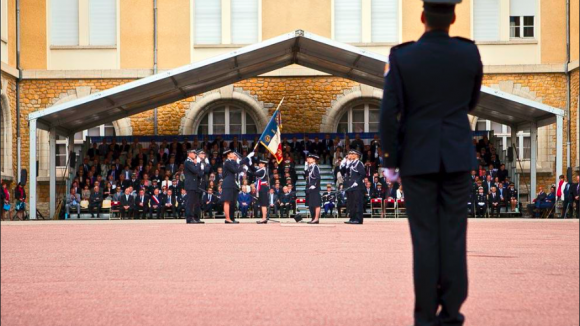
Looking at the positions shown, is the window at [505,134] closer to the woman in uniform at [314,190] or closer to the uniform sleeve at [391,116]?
the woman in uniform at [314,190]

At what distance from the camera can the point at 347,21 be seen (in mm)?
40750

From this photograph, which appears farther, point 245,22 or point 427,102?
point 245,22

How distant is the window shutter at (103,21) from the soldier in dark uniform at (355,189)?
1813 centimetres

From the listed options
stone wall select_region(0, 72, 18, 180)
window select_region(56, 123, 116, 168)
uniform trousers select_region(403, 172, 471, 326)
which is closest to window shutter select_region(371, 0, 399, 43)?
window select_region(56, 123, 116, 168)

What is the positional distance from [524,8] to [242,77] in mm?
12187

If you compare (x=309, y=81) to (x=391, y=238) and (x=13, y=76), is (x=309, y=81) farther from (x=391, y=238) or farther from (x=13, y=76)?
(x=391, y=238)

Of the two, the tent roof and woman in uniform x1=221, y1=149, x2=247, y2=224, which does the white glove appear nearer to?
woman in uniform x1=221, y1=149, x2=247, y2=224

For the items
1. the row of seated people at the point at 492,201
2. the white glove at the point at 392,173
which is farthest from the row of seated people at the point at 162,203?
the white glove at the point at 392,173

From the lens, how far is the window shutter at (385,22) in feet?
134

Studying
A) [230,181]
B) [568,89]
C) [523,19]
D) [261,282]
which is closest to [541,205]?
[568,89]

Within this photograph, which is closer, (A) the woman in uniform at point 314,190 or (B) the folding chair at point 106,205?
(A) the woman in uniform at point 314,190

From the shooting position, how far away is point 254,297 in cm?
859

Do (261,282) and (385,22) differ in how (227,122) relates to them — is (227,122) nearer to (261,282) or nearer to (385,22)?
(385,22)

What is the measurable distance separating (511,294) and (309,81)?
32.8 m
